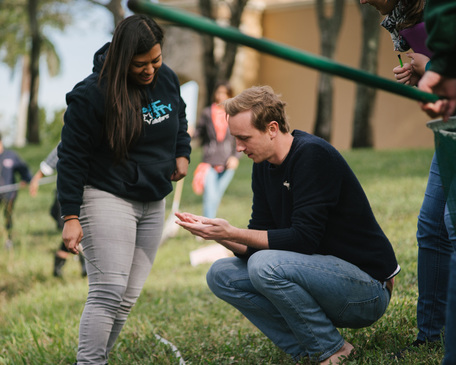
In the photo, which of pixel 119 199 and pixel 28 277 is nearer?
pixel 119 199

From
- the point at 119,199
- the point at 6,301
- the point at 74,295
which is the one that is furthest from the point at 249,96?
the point at 6,301

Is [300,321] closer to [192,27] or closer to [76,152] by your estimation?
[76,152]

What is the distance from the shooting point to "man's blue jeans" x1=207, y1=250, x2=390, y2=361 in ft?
9.89

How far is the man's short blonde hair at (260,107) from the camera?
122 inches

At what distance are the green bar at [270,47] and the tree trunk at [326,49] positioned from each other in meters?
17.2

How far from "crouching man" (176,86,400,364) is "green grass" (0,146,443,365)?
0.98 ft

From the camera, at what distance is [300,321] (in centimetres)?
309

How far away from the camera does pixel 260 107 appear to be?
311cm

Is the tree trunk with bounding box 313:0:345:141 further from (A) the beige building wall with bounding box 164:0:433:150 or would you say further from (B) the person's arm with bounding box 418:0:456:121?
(B) the person's arm with bounding box 418:0:456:121

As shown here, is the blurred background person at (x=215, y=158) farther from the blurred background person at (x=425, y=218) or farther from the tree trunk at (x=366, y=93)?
the tree trunk at (x=366, y=93)

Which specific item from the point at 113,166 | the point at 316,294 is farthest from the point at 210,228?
the point at 113,166

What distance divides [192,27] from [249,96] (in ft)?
4.43

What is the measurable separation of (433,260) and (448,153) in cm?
106

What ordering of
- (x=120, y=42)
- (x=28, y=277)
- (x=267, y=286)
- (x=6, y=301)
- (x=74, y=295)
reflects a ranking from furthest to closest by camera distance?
(x=28, y=277)
(x=6, y=301)
(x=74, y=295)
(x=120, y=42)
(x=267, y=286)
